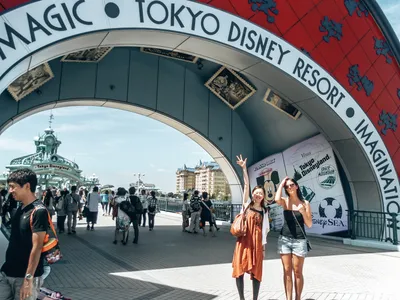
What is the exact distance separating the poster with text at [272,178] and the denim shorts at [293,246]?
952cm

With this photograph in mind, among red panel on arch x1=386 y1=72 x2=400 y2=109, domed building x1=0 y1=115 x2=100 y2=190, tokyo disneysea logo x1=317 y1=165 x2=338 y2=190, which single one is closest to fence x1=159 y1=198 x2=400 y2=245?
tokyo disneysea logo x1=317 y1=165 x2=338 y2=190

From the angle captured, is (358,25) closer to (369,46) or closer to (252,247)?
(369,46)

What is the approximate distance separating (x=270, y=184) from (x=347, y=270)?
7.21m

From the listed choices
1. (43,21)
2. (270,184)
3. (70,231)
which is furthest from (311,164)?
(43,21)

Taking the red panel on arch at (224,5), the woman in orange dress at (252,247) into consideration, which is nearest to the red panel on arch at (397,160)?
the red panel on arch at (224,5)

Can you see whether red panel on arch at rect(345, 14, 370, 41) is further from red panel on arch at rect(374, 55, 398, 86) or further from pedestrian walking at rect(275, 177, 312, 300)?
pedestrian walking at rect(275, 177, 312, 300)

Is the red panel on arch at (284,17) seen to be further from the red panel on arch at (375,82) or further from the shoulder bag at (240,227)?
the shoulder bag at (240,227)

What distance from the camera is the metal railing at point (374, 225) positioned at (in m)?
10.7

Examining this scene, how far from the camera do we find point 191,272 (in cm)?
694

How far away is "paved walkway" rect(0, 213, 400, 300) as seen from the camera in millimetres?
5621

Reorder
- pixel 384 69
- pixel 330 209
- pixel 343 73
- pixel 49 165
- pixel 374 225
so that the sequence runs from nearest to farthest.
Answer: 1. pixel 343 73
2. pixel 374 225
3. pixel 384 69
4. pixel 330 209
5. pixel 49 165

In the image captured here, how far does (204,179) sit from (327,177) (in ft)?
448

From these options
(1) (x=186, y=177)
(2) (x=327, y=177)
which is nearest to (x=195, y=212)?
(2) (x=327, y=177)

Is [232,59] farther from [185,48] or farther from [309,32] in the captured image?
[309,32]
